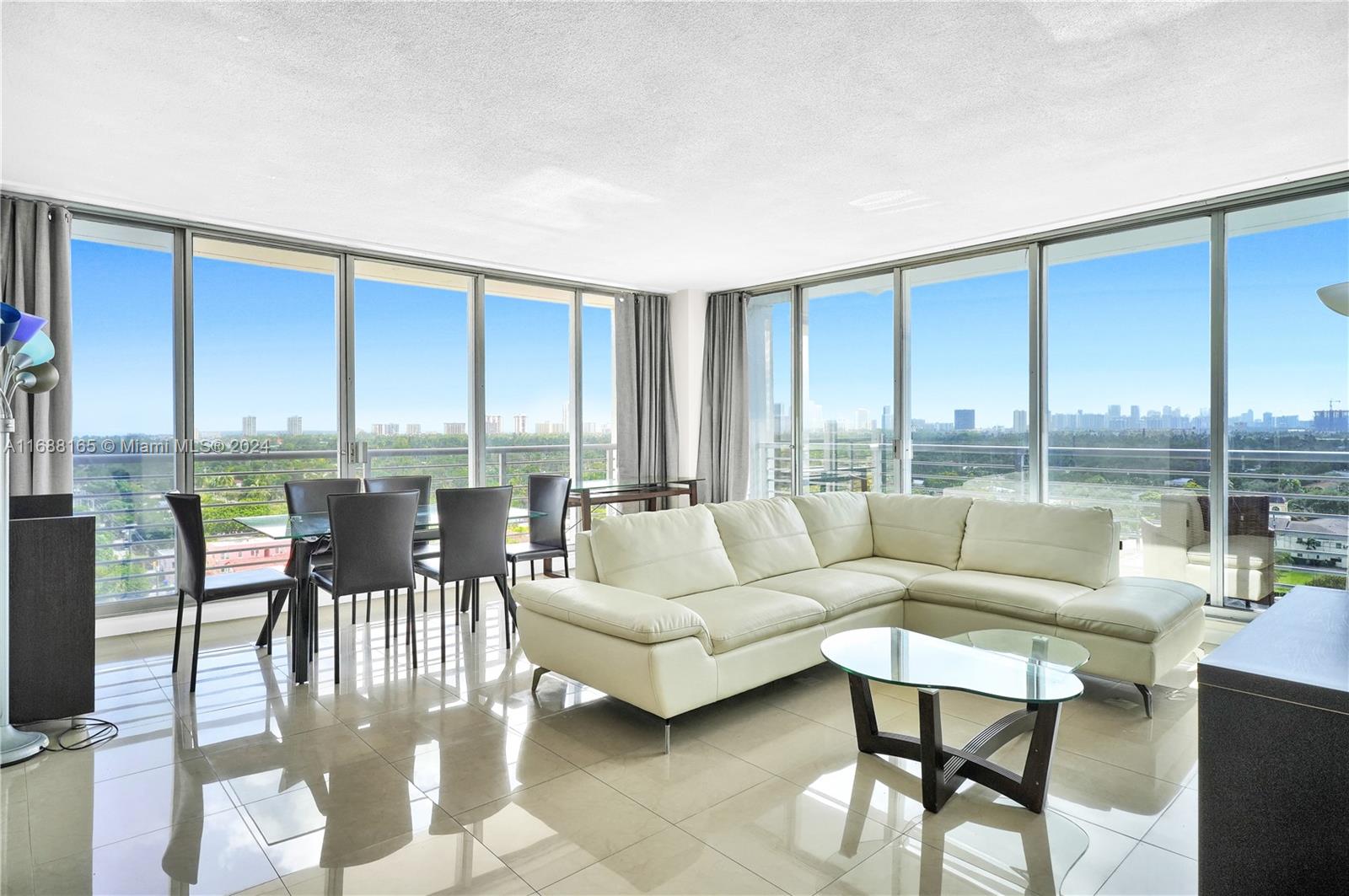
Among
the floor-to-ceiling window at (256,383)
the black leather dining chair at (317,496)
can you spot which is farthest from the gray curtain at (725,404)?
the black leather dining chair at (317,496)

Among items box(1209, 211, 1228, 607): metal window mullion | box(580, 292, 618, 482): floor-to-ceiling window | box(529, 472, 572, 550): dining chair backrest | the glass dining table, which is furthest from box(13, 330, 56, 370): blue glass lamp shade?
box(1209, 211, 1228, 607): metal window mullion

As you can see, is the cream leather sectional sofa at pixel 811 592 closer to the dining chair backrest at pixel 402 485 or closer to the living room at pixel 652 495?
the living room at pixel 652 495

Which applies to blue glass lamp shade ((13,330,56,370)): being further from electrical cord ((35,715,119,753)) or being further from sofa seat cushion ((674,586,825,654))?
sofa seat cushion ((674,586,825,654))

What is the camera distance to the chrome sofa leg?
3240 mm

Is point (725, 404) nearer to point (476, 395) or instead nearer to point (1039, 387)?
point (476, 395)

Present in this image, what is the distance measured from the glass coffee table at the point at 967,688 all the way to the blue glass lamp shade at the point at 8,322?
3261 mm

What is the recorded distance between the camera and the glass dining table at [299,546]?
145 inches

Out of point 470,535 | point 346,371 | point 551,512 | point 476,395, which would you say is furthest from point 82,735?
point 476,395

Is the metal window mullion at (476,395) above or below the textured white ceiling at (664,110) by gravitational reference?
Answer: below

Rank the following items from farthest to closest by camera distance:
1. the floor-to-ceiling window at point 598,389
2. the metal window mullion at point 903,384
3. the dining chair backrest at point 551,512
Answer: the floor-to-ceiling window at point 598,389 < the metal window mullion at point 903,384 < the dining chair backrest at point 551,512

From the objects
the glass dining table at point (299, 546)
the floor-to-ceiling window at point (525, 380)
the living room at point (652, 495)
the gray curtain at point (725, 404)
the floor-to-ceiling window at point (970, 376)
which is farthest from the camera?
the gray curtain at point (725, 404)

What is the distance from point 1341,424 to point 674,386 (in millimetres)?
5143

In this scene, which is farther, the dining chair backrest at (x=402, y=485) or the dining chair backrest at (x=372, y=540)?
the dining chair backrest at (x=402, y=485)

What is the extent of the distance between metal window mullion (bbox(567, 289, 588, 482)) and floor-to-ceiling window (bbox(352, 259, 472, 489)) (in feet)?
3.55
